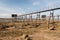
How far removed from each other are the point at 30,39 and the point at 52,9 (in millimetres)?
10927

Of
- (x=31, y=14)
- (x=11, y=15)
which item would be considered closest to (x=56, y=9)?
(x=31, y=14)

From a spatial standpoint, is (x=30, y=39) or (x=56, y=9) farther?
(x=56, y=9)

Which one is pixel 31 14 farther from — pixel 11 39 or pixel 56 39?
pixel 56 39

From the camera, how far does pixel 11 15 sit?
67.5 meters

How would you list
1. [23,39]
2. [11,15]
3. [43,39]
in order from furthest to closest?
1. [11,15]
2. [23,39]
3. [43,39]

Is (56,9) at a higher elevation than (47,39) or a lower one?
higher

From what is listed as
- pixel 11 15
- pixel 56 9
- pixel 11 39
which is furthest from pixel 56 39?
pixel 11 15

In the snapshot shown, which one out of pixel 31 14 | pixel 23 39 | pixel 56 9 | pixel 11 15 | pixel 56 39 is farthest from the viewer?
pixel 11 15

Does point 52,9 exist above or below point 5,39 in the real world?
above

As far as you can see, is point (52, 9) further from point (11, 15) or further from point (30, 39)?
point (11, 15)

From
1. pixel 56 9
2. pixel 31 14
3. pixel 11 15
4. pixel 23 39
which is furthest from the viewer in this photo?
pixel 11 15

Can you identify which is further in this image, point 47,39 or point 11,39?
point 11,39

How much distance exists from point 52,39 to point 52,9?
1148 centimetres

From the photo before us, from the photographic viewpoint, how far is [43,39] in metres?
12.2
